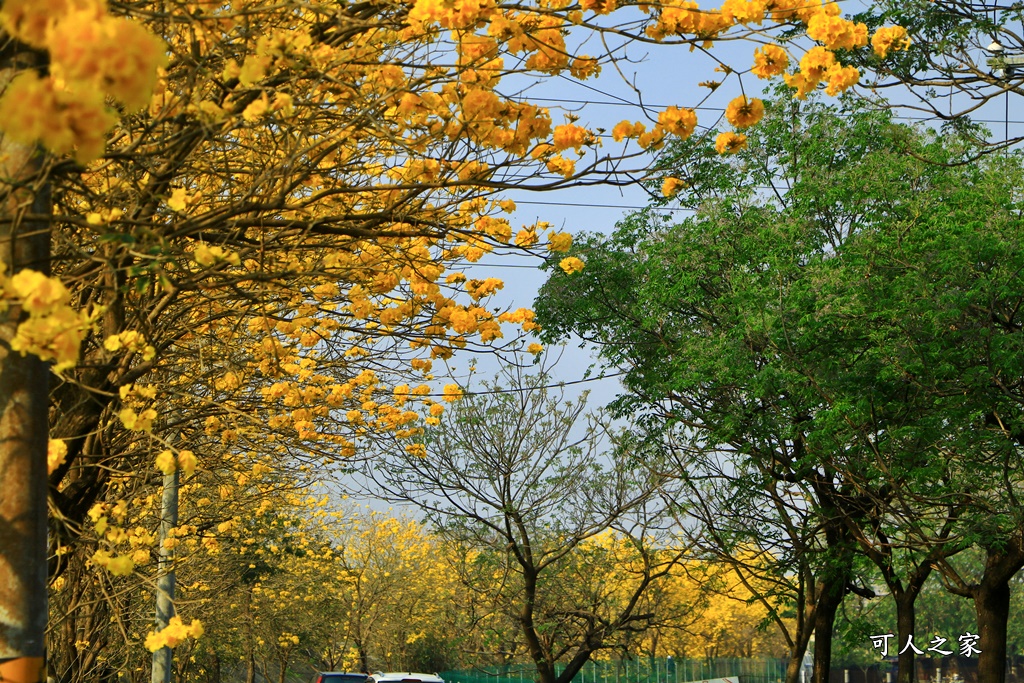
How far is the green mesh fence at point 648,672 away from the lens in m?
30.0

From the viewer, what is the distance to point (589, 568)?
21.5 meters

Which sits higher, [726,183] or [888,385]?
[726,183]

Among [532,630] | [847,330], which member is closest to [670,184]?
[847,330]

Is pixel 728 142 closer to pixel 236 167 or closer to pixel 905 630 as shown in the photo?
pixel 236 167

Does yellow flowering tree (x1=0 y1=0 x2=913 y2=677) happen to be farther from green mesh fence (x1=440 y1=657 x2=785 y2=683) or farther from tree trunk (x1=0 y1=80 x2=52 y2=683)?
green mesh fence (x1=440 y1=657 x2=785 y2=683)

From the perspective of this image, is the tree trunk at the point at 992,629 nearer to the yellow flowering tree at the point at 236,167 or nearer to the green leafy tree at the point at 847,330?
the green leafy tree at the point at 847,330

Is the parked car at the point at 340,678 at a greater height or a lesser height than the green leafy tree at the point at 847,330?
lesser

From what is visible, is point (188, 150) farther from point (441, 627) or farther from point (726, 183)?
point (441, 627)

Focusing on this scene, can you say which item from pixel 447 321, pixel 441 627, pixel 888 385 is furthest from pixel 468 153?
pixel 441 627

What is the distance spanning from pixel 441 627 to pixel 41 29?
3632cm

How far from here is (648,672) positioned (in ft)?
114

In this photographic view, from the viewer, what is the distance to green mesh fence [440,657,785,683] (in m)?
30.0

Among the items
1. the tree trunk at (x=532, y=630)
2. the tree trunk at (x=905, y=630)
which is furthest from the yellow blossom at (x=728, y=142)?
the tree trunk at (x=905, y=630)

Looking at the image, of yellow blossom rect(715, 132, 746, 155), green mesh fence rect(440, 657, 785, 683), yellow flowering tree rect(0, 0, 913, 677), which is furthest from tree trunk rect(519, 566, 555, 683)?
yellow blossom rect(715, 132, 746, 155)
